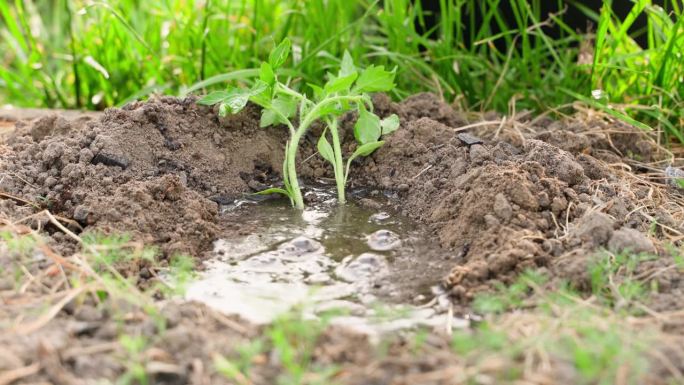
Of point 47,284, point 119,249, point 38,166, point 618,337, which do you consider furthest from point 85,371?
point 38,166

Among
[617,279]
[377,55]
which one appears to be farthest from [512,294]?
[377,55]

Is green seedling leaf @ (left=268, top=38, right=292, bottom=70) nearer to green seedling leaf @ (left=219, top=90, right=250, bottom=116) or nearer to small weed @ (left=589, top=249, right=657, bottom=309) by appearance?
green seedling leaf @ (left=219, top=90, right=250, bottom=116)

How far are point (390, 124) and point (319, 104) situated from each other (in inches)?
14.3

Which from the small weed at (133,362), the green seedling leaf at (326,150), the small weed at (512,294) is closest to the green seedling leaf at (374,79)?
the green seedling leaf at (326,150)

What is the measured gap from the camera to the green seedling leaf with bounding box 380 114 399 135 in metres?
2.88

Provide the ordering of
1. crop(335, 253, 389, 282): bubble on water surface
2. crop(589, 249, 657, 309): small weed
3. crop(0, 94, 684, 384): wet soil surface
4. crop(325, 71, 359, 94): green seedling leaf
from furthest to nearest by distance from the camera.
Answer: crop(325, 71, 359, 94): green seedling leaf, crop(335, 253, 389, 282): bubble on water surface, crop(589, 249, 657, 309): small weed, crop(0, 94, 684, 384): wet soil surface

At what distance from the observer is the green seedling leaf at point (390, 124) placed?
9.44 feet

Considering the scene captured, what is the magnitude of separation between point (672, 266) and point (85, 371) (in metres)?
1.45

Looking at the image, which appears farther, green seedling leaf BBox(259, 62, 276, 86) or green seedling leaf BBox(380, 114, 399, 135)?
green seedling leaf BBox(380, 114, 399, 135)

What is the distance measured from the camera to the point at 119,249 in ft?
7.23

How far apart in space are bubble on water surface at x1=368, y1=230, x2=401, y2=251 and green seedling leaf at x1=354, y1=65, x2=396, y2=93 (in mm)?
512

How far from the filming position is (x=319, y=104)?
2625 mm

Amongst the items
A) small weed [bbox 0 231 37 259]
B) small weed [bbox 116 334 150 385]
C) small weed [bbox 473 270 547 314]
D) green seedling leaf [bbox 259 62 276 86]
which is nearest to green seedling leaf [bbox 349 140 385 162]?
green seedling leaf [bbox 259 62 276 86]

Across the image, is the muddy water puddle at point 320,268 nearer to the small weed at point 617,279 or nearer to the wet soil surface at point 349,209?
the wet soil surface at point 349,209
